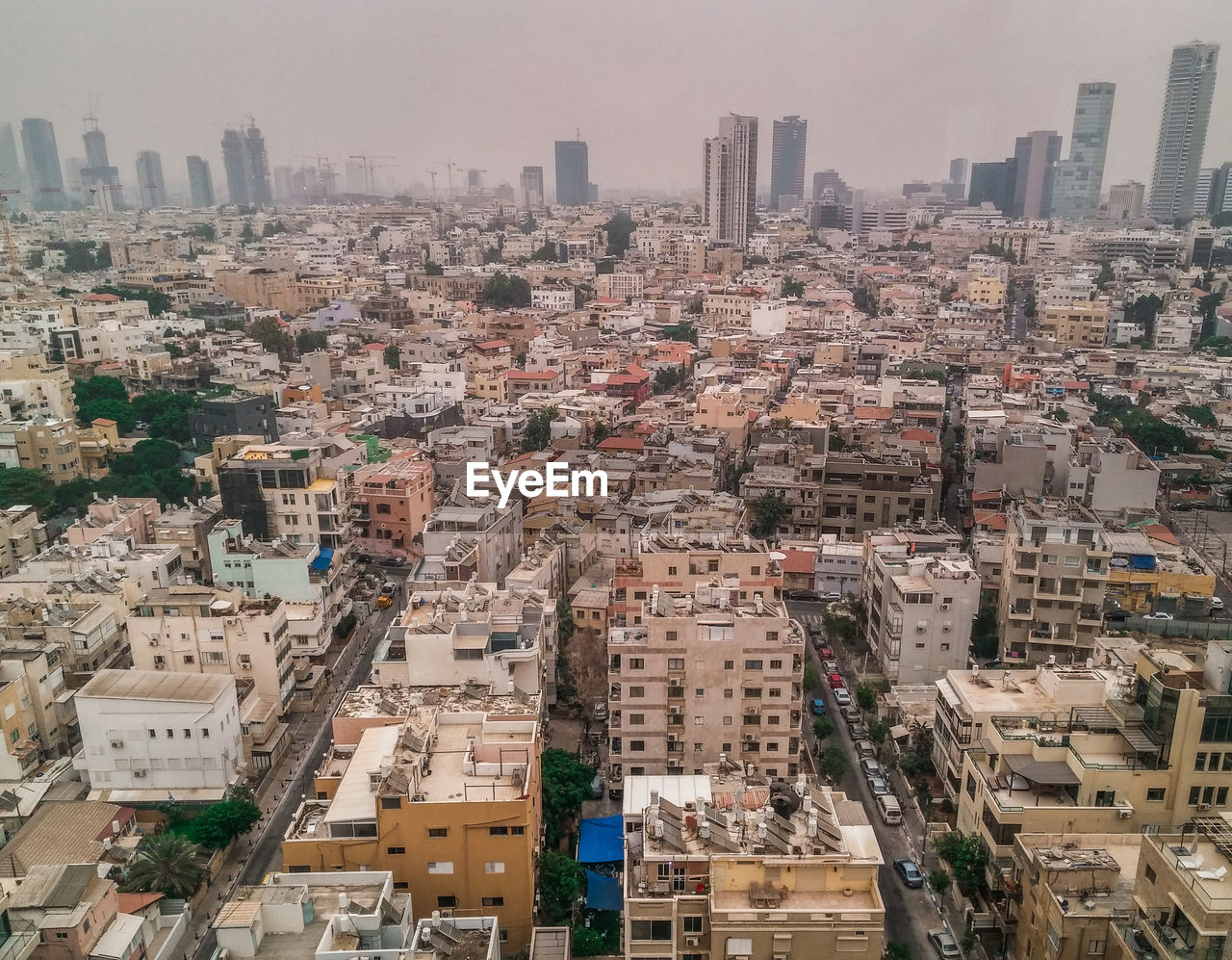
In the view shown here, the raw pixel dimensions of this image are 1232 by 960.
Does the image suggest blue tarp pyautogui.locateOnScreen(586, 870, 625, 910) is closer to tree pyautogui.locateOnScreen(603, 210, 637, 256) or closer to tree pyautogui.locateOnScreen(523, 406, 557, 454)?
tree pyautogui.locateOnScreen(523, 406, 557, 454)

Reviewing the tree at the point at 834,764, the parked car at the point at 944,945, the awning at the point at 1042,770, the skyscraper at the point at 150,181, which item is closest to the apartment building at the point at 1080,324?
the tree at the point at 834,764

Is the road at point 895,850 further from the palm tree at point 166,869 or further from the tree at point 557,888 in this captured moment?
the palm tree at point 166,869

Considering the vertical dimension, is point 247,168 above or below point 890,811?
above

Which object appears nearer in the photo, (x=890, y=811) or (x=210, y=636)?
(x=890, y=811)

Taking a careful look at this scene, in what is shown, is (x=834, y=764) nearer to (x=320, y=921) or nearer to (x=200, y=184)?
(x=320, y=921)

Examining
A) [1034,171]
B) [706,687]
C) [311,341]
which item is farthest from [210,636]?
[1034,171]
